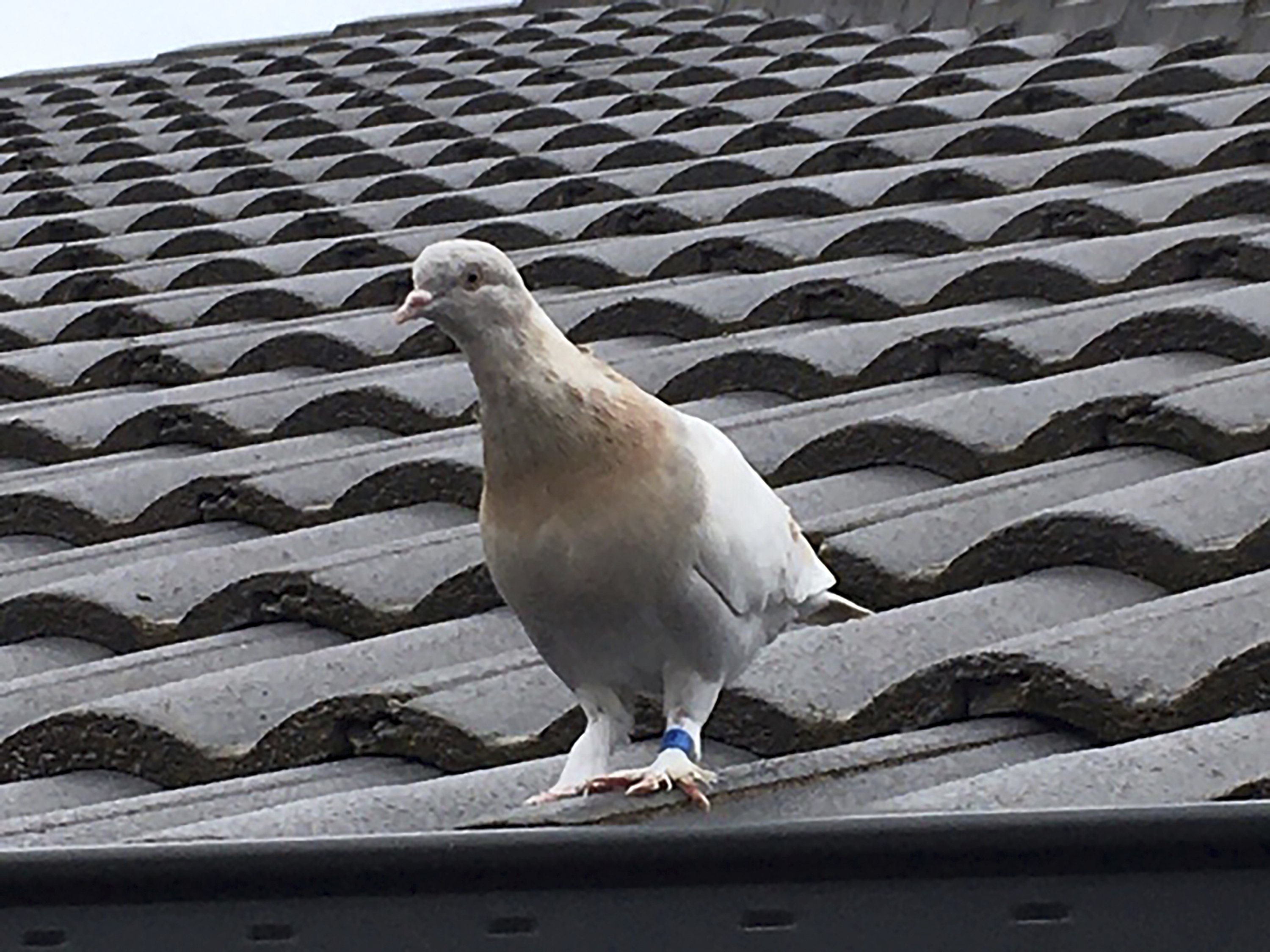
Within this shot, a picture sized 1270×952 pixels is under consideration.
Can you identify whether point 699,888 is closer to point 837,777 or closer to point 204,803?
point 837,777

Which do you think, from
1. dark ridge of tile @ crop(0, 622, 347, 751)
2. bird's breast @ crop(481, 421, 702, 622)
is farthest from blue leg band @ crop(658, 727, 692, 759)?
dark ridge of tile @ crop(0, 622, 347, 751)

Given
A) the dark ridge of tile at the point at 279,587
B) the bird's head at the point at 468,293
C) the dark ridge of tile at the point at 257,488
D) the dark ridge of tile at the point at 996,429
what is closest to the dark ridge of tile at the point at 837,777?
the bird's head at the point at 468,293

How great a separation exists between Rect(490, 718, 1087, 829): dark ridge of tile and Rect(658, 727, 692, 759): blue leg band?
0.03 m

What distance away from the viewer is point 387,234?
451 cm

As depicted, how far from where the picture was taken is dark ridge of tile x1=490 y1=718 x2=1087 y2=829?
1743mm

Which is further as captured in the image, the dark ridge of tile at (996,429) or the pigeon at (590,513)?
the dark ridge of tile at (996,429)

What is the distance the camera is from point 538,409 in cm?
179

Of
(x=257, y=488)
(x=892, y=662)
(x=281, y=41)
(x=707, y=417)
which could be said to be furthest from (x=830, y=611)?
(x=281, y=41)

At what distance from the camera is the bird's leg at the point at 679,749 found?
1.77 metres

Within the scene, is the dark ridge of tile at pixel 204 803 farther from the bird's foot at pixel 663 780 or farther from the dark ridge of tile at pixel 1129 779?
the dark ridge of tile at pixel 1129 779

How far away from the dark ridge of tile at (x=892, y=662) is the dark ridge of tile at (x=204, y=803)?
279mm

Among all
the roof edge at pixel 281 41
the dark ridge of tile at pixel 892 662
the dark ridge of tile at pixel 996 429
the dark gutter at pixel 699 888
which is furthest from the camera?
the roof edge at pixel 281 41

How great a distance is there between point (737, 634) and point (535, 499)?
0.68 ft

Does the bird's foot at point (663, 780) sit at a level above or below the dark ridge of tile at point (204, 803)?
above
